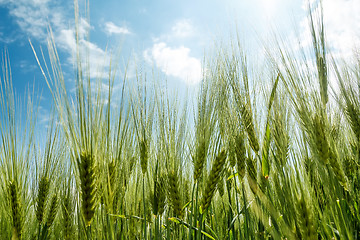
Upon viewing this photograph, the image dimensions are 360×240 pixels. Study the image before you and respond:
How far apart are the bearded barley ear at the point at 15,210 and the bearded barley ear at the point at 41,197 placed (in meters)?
0.24

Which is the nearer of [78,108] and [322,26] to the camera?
[78,108]

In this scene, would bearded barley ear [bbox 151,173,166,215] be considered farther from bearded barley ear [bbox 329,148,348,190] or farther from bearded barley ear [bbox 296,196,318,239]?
bearded barley ear [bbox 329,148,348,190]

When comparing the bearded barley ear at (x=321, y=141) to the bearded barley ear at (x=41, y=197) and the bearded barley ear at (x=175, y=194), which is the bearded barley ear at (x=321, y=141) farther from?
the bearded barley ear at (x=41, y=197)

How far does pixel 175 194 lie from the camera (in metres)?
1.61

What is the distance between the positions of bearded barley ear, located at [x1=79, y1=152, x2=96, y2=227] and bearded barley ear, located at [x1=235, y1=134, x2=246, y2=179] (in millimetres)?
856

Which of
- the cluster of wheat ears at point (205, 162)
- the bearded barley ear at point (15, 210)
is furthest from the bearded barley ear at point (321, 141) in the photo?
the bearded barley ear at point (15, 210)

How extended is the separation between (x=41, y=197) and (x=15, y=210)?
302mm

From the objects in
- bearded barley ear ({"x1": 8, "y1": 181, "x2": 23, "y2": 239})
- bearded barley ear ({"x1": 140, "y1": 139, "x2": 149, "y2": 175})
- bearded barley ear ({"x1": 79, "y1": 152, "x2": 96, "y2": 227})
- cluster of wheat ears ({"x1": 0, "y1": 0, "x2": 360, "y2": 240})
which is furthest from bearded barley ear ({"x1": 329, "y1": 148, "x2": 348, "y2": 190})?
bearded barley ear ({"x1": 8, "y1": 181, "x2": 23, "y2": 239})

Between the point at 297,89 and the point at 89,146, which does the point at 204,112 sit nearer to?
the point at 297,89

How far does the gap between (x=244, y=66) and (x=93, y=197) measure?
1234mm

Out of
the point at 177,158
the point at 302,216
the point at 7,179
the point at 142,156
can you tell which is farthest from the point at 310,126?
the point at 7,179

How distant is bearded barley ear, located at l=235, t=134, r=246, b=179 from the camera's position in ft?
5.62

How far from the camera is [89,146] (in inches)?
52.1

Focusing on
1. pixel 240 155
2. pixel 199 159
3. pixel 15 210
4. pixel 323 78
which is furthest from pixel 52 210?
pixel 323 78
